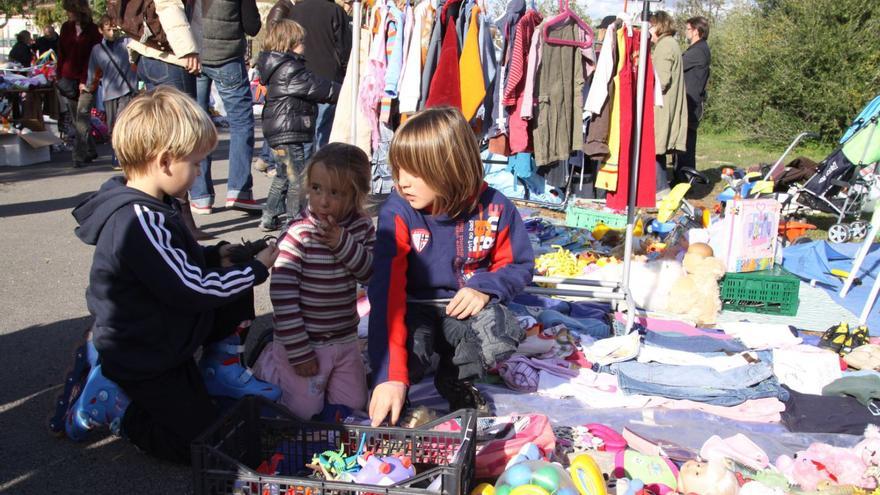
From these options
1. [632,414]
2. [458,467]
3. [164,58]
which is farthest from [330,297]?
[164,58]

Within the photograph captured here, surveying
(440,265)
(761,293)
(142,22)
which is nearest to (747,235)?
(761,293)

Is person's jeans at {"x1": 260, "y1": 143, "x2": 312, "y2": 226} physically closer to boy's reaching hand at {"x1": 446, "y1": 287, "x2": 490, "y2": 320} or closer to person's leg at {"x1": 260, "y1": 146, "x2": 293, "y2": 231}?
person's leg at {"x1": 260, "y1": 146, "x2": 293, "y2": 231}

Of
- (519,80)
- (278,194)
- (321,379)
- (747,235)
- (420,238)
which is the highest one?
(519,80)

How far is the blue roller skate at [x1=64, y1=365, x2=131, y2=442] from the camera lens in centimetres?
304

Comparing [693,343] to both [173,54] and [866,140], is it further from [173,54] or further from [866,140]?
[173,54]

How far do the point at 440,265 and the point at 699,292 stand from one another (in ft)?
8.86

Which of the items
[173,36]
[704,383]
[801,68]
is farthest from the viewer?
[801,68]

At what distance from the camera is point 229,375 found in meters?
3.13

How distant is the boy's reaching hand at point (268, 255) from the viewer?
3043 mm

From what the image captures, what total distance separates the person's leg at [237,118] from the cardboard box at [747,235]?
4.00m

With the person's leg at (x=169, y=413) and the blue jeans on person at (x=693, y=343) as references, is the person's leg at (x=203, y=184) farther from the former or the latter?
the blue jeans on person at (x=693, y=343)

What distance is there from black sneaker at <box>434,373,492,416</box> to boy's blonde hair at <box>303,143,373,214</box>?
2.86 feet

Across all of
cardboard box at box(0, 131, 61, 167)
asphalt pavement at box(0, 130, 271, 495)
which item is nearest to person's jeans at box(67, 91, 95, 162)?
cardboard box at box(0, 131, 61, 167)

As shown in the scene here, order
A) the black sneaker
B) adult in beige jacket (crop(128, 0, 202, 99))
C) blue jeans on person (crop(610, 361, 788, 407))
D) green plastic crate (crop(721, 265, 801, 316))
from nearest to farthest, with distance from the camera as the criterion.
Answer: the black sneaker → blue jeans on person (crop(610, 361, 788, 407)) → green plastic crate (crop(721, 265, 801, 316)) → adult in beige jacket (crop(128, 0, 202, 99))
